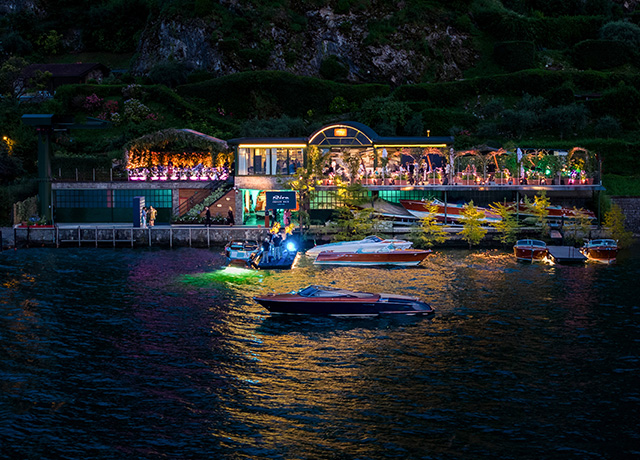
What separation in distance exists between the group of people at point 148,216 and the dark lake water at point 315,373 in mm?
21476

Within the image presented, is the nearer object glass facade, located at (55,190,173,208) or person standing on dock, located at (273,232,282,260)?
person standing on dock, located at (273,232,282,260)

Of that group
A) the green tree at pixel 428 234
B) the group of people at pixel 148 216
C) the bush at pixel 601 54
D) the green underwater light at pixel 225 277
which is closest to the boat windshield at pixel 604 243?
the green tree at pixel 428 234

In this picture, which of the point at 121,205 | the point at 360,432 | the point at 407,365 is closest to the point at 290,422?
the point at 360,432

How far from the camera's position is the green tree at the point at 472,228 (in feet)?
221

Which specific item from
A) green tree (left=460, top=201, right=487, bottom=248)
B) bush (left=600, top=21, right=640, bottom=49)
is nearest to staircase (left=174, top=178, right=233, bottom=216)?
green tree (left=460, top=201, right=487, bottom=248)

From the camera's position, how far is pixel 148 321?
39.9 metres

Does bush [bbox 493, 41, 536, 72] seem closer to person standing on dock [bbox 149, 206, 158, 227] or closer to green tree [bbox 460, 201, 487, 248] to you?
green tree [bbox 460, 201, 487, 248]

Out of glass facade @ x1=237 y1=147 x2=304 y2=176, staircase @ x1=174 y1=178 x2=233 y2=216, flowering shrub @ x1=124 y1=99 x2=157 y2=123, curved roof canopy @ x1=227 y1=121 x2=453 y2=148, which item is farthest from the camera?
flowering shrub @ x1=124 y1=99 x2=157 y2=123

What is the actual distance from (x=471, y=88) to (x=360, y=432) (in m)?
93.1

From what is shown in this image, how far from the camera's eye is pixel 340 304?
41000mm

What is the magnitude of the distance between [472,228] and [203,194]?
30208mm

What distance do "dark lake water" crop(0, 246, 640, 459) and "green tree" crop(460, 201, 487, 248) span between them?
53.0 ft

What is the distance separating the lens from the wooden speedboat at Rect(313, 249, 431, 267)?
192 feet

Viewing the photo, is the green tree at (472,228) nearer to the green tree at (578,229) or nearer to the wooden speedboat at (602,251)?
the green tree at (578,229)
